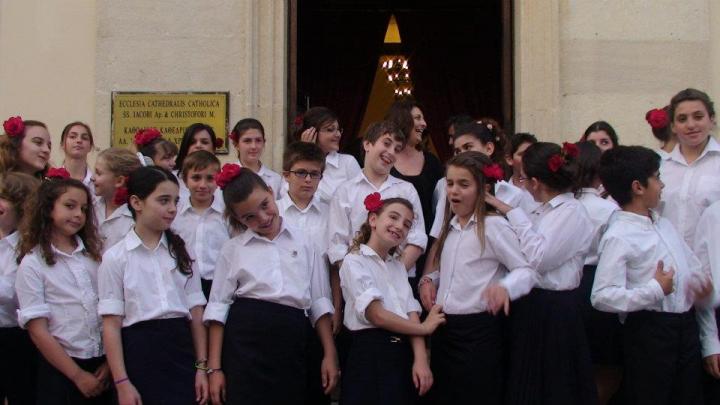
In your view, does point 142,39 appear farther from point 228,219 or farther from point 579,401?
point 579,401

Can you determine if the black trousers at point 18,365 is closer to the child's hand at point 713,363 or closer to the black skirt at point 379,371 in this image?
the black skirt at point 379,371

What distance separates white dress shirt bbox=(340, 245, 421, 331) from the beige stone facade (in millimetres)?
2593

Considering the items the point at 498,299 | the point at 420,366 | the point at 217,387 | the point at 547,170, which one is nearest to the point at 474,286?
the point at 498,299

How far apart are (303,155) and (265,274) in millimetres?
812

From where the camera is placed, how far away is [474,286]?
4.47 metres

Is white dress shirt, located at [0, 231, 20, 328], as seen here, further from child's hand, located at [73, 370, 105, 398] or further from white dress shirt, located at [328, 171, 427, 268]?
white dress shirt, located at [328, 171, 427, 268]

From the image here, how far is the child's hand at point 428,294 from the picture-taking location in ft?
15.1

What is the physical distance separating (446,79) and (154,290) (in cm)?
906

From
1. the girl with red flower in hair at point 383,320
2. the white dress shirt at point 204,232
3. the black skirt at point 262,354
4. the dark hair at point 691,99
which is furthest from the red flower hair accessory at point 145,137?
the dark hair at point 691,99

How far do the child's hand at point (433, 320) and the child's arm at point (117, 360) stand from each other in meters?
1.36

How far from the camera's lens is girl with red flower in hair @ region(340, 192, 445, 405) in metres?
4.36

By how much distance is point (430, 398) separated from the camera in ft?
15.0

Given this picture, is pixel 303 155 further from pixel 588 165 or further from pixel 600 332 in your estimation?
pixel 600 332

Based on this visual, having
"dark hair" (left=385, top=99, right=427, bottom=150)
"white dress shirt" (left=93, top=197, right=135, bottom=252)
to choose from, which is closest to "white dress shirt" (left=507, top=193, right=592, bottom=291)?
"dark hair" (left=385, top=99, right=427, bottom=150)
